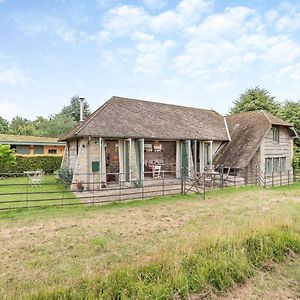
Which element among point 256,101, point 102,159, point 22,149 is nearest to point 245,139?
point 102,159

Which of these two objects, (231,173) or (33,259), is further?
(231,173)

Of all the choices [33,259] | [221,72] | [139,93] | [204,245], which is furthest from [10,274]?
[139,93]

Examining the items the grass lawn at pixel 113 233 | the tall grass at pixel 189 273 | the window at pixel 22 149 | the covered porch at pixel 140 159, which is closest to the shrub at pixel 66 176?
the covered porch at pixel 140 159

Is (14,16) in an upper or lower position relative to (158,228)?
upper

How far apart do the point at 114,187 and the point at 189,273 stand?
1107cm

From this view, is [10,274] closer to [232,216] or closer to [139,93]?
[232,216]

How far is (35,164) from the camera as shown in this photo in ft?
74.6

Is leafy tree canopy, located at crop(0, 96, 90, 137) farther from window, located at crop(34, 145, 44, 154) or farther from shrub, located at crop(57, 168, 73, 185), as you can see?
shrub, located at crop(57, 168, 73, 185)

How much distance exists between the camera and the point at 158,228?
7.70 meters

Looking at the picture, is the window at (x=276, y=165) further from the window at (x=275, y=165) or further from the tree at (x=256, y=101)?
the tree at (x=256, y=101)

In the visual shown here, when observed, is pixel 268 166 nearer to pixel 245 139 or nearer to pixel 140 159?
pixel 245 139

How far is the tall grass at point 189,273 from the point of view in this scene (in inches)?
147

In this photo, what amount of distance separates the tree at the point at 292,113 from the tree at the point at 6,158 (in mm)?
27546

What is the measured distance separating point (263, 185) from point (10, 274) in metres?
16.7
